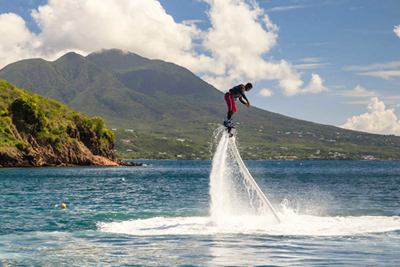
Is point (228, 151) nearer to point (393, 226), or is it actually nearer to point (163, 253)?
point (163, 253)

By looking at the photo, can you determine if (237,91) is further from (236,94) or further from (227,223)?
(227,223)

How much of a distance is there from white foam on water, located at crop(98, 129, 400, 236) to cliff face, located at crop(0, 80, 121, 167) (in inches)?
4151

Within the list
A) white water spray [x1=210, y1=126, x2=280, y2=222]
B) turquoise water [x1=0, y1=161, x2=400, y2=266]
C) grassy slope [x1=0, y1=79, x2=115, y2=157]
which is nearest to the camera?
turquoise water [x1=0, y1=161, x2=400, y2=266]

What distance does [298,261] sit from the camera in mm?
16406

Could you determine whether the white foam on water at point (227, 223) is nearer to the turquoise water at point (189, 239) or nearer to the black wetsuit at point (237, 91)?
the turquoise water at point (189, 239)

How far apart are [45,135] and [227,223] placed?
11982 cm

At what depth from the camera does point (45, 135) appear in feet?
436

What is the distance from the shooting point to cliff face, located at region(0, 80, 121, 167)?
405 feet

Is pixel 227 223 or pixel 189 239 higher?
pixel 227 223

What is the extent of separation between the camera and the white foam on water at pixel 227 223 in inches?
909

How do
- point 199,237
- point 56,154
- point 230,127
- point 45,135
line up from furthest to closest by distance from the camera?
point 56,154
point 45,135
point 199,237
point 230,127

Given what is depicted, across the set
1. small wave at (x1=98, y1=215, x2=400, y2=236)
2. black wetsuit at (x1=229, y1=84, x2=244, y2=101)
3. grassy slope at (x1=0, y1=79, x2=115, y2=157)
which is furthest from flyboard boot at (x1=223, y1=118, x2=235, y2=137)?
grassy slope at (x1=0, y1=79, x2=115, y2=157)

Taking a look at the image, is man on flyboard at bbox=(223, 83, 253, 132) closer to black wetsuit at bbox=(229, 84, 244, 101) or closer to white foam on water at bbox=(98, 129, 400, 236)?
black wetsuit at bbox=(229, 84, 244, 101)

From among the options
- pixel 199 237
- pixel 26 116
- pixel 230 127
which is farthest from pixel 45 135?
pixel 230 127
